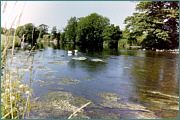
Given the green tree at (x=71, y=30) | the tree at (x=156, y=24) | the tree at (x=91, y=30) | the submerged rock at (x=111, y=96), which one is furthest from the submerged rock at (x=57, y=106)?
the green tree at (x=71, y=30)

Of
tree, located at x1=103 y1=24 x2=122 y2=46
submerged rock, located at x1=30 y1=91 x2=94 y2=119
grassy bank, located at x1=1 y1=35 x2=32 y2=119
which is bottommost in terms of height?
submerged rock, located at x1=30 y1=91 x2=94 y2=119

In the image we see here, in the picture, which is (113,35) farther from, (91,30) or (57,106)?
(57,106)

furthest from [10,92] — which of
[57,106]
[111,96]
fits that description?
[111,96]

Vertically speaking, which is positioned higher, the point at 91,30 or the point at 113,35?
the point at 91,30

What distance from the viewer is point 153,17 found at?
23.6m

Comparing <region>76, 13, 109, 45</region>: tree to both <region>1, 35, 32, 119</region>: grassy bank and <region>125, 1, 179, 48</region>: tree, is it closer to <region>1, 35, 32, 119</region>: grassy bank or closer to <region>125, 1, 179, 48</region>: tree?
<region>125, 1, 179, 48</region>: tree

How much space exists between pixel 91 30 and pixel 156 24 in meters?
20.3

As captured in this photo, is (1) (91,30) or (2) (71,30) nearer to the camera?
(1) (91,30)

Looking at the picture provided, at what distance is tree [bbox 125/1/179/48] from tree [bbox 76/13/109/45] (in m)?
16.6

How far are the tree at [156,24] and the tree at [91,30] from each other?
16636mm

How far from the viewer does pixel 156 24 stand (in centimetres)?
2398

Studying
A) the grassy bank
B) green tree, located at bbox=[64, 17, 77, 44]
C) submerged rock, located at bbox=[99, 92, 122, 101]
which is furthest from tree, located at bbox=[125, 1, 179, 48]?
green tree, located at bbox=[64, 17, 77, 44]

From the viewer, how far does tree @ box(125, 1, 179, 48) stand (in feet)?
76.1

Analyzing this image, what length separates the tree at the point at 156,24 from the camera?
2319cm
